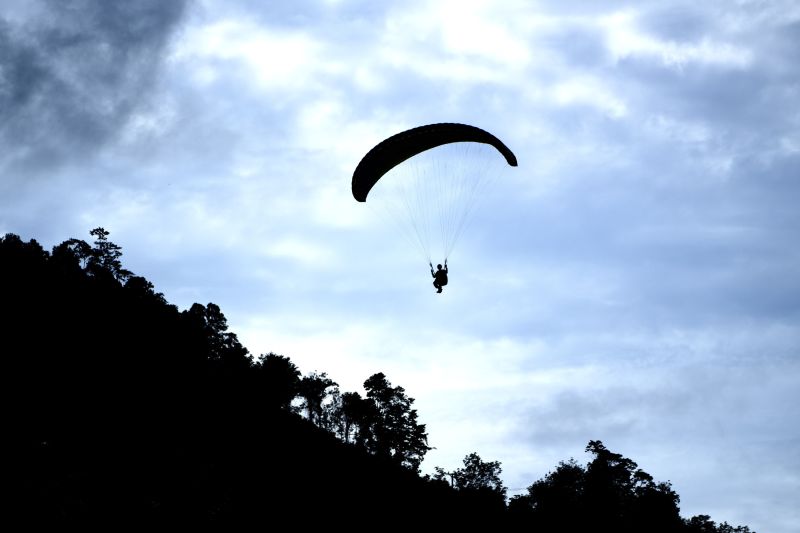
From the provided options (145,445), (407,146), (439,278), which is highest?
(407,146)

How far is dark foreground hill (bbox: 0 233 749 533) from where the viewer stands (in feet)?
84.1

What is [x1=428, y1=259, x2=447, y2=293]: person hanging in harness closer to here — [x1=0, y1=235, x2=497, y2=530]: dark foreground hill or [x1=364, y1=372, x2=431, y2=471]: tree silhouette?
[x1=0, y1=235, x2=497, y2=530]: dark foreground hill

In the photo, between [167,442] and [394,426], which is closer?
[167,442]

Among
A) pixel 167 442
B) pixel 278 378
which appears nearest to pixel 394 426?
pixel 278 378

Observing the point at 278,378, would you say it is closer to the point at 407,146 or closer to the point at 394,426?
the point at 394,426

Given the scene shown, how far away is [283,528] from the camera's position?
1106 inches

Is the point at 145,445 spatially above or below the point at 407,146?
below

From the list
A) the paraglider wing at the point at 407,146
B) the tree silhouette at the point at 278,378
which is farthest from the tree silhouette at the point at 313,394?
the paraglider wing at the point at 407,146

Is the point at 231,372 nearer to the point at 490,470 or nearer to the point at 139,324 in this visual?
the point at 139,324

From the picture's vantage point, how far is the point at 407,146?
31578 millimetres

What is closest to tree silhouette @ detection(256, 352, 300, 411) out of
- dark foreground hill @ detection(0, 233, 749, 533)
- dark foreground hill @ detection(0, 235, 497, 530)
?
dark foreground hill @ detection(0, 233, 749, 533)

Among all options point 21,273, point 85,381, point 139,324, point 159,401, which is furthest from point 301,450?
point 21,273

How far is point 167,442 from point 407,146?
61.4ft

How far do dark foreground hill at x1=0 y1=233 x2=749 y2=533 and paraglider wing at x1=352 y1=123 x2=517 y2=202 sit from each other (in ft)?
49.2
